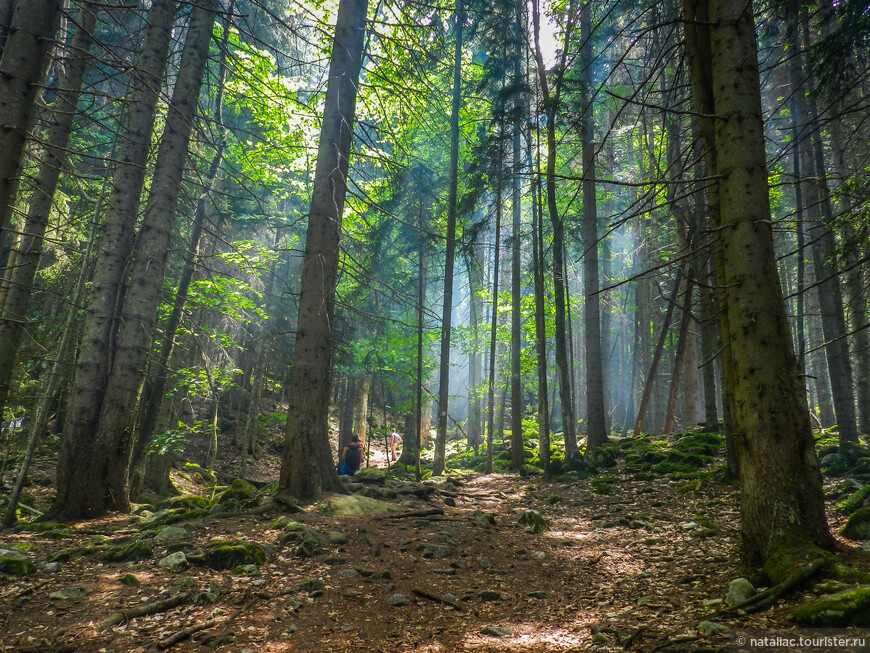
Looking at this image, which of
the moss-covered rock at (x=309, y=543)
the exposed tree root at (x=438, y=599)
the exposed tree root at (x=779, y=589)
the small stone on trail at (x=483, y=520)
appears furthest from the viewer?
the small stone on trail at (x=483, y=520)

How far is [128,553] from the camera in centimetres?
451

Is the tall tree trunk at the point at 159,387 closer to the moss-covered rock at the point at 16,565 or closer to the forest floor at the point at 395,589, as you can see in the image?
the forest floor at the point at 395,589

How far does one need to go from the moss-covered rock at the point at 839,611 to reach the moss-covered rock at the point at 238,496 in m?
6.25

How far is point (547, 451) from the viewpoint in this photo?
11.7 meters

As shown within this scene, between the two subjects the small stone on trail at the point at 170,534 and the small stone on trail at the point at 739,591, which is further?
the small stone on trail at the point at 170,534

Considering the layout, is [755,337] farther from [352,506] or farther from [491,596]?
[352,506]

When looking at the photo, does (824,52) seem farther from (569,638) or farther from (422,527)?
(422,527)

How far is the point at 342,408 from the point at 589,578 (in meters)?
17.1

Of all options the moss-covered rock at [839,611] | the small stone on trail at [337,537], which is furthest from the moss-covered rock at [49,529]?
the moss-covered rock at [839,611]

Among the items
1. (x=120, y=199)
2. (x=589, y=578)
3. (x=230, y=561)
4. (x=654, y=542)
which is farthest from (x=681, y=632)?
(x=120, y=199)

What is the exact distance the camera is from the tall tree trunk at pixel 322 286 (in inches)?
257

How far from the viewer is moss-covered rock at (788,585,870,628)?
2.29m

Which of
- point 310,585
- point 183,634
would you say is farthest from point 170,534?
point 183,634

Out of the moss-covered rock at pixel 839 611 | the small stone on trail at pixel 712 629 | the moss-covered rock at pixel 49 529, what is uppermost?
the moss-covered rock at pixel 839 611
